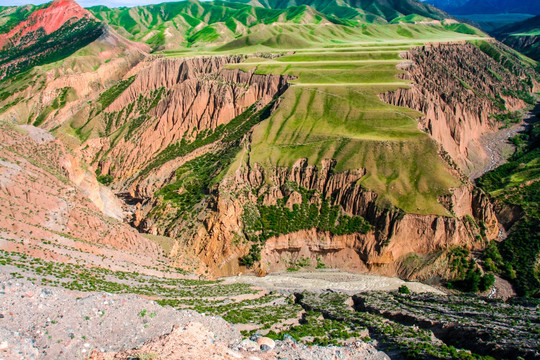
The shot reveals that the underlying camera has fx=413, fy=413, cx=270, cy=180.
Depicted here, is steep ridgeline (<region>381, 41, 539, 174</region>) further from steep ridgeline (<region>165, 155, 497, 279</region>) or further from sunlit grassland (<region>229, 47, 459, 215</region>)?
steep ridgeline (<region>165, 155, 497, 279</region>)

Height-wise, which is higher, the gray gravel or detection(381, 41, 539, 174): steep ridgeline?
detection(381, 41, 539, 174): steep ridgeline

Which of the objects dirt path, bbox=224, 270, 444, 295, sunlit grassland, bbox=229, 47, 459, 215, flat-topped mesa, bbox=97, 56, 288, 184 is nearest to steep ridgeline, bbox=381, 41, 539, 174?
sunlit grassland, bbox=229, 47, 459, 215

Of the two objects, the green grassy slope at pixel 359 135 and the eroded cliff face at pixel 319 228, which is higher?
the green grassy slope at pixel 359 135

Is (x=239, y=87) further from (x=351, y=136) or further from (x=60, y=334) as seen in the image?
(x=60, y=334)

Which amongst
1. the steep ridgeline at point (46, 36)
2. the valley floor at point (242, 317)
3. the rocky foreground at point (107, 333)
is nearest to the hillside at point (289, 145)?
the valley floor at point (242, 317)

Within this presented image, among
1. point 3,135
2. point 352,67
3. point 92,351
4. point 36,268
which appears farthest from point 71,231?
point 352,67

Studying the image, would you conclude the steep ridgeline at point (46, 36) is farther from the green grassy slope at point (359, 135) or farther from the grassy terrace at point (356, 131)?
the green grassy slope at point (359, 135)

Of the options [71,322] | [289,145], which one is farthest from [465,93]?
[71,322]

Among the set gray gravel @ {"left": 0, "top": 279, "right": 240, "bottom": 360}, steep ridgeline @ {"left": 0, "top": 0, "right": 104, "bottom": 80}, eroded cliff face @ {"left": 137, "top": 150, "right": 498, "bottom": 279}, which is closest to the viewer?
gray gravel @ {"left": 0, "top": 279, "right": 240, "bottom": 360}
